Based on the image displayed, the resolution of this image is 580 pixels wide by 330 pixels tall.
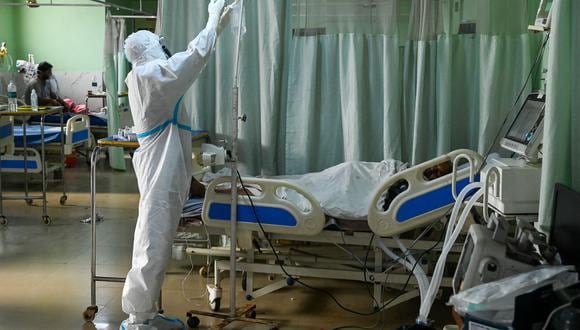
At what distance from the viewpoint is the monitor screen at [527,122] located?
9.95ft

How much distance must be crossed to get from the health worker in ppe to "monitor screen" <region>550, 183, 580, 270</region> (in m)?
1.90

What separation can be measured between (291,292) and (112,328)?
1145 mm

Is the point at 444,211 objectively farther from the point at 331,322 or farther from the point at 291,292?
the point at 291,292

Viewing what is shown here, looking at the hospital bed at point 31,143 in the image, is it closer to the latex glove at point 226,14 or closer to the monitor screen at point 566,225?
the latex glove at point 226,14

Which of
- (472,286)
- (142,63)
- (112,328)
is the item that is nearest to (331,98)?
(142,63)

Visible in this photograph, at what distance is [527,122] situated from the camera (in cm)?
315

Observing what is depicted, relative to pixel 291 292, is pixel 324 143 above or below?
above

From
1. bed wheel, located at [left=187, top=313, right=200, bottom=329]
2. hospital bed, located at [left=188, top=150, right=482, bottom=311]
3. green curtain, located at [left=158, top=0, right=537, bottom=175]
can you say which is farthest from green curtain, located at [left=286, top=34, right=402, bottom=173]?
bed wheel, located at [left=187, top=313, right=200, bottom=329]

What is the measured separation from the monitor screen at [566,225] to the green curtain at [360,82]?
70.2 inches

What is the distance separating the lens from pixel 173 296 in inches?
163

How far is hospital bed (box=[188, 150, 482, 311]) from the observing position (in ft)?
11.4

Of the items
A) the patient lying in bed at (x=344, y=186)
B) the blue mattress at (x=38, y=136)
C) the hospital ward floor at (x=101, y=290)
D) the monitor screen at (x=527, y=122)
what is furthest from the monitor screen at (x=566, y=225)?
the blue mattress at (x=38, y=136)

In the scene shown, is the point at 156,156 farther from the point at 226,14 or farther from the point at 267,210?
Result: the point at 226,14

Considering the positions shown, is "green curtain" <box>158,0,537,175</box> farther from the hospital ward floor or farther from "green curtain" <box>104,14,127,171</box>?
"green curtain" <box>104,14,127,171</box>
